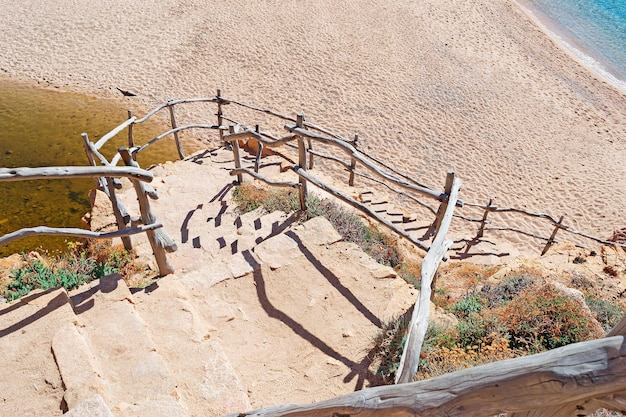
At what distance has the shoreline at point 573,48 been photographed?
58.3 feet

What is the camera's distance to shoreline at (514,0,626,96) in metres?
17.8

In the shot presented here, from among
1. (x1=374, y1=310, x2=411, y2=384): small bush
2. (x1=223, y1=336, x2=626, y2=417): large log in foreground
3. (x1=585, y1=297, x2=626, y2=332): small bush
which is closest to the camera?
(x1=223, y1=336, x2=626, y2=417): large log in foreground

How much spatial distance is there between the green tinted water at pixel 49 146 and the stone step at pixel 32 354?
408 cm

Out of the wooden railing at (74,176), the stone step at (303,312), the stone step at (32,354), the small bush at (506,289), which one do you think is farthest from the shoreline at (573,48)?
the stone step at (32,354)

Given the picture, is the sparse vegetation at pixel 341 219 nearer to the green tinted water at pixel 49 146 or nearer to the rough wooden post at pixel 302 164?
the rough wooden post at pixel 302 164

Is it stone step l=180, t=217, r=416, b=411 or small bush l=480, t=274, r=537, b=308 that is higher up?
small bush l=480, t=274, r=537, b=308

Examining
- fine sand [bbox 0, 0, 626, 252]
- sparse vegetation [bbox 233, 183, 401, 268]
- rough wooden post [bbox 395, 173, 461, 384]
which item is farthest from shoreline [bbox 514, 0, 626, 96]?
rough wooden post [bbox 395, 173, 461, 384]

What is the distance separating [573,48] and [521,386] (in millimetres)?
22471

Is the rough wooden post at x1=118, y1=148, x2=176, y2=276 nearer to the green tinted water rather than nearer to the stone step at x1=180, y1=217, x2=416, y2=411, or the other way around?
the stone step at x1=180, y1=217, x2=416, y2=411

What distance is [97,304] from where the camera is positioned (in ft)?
12.8

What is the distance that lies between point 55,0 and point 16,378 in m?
18.2

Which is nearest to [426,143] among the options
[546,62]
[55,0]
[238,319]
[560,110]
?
[560,110]

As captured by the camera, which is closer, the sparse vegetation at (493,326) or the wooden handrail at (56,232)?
the wooden handrail at (56,232)

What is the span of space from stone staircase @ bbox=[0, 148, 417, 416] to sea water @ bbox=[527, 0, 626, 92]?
683 inches
